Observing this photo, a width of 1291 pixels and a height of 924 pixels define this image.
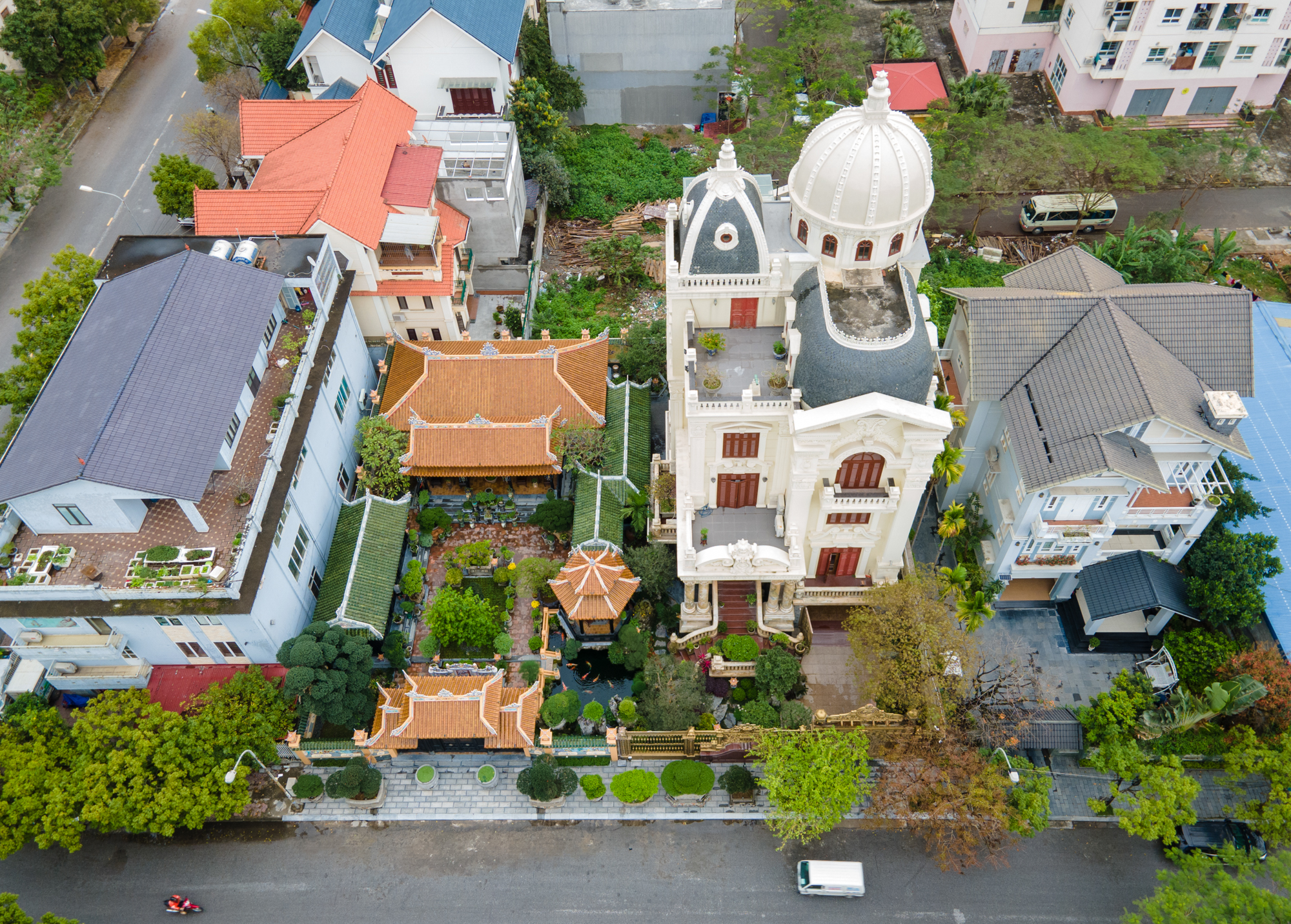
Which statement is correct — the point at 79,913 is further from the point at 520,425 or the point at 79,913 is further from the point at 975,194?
the point at 975,194

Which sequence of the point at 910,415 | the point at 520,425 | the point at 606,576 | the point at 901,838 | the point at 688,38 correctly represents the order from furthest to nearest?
1. the point at 688,38
2. the point at 520,425
3. the point at 606,576
4. the point at 901,838
5. the point at 910,415

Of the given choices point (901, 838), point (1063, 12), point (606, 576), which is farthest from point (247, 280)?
point (1063, 12)

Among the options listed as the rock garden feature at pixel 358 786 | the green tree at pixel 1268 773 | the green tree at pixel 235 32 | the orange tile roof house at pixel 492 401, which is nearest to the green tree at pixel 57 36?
the green tree at pixel 235 32

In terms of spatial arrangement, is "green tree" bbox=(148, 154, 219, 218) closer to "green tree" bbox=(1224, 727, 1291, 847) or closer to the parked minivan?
the parked minivan

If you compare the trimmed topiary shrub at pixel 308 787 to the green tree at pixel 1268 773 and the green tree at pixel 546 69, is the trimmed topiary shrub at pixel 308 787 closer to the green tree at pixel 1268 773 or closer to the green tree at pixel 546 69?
the green tree at pixel 1268 773

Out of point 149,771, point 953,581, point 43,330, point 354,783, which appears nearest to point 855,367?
point 953,581

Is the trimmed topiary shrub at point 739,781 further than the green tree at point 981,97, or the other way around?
the green tree at point 981,97

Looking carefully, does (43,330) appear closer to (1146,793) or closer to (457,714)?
(457,714)
